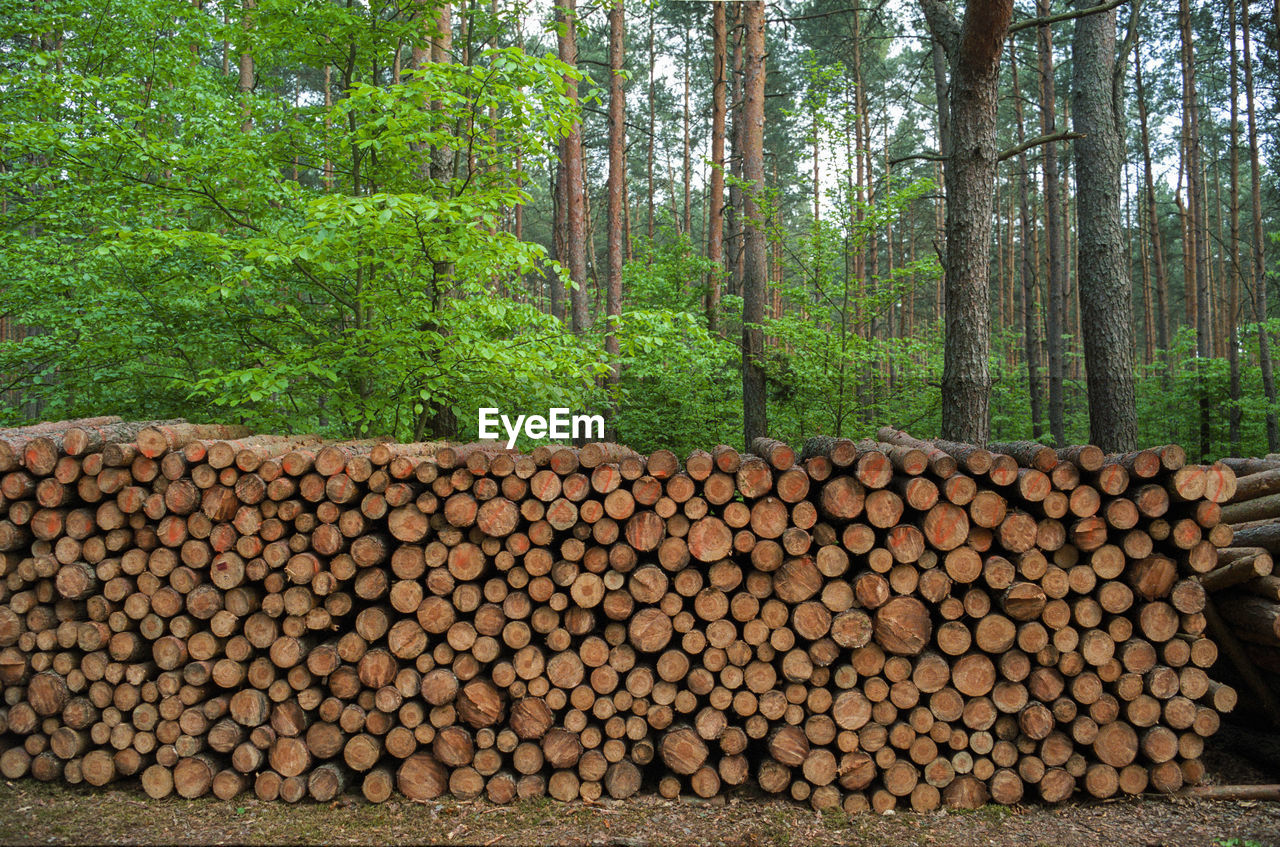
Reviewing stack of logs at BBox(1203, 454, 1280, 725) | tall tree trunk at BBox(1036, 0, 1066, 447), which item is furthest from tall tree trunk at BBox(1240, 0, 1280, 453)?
stack of logs at BBox(1203, 454, 1280, 725)

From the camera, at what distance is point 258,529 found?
12.7 ft

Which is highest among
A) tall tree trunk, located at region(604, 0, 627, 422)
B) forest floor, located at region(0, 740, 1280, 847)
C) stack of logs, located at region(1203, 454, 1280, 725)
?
tall tree trunk, located at region(604, 0, 627, 422)

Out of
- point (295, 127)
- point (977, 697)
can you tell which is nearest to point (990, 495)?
point (977, 697)

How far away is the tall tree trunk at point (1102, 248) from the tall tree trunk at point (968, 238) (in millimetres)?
1814

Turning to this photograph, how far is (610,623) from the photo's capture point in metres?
3.94

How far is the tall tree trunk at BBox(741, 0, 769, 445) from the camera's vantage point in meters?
9.89

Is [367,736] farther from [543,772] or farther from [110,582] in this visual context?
[110,582]

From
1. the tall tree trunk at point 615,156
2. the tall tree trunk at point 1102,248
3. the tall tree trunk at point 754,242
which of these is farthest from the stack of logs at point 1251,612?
the tall tree trunk at point 615,156

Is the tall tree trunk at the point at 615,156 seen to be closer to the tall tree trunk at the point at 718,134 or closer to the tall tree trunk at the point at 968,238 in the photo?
the tall tree trunk at the point at 718,134

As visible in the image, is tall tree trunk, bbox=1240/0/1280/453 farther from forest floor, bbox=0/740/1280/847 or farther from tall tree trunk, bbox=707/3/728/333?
forest floor, bbox=0/740/1280/847

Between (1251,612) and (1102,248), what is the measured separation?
4329mm

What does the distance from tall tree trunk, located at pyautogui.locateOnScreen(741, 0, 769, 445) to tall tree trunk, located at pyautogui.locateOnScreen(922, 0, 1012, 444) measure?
3.95m

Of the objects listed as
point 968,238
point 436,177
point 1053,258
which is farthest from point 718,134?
point 968,238

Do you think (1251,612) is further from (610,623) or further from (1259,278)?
(1259,278)
